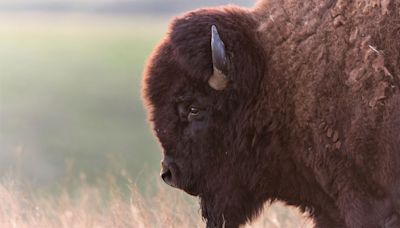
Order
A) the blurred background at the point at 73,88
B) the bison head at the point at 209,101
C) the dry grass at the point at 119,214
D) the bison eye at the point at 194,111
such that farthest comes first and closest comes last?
the blurred background at the point at 73,88 < the dry grass at the point at 119,214 < the bison eye at the point at 194,111 < the bison head at the point at 209,101

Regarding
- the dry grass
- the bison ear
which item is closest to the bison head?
the bison ear

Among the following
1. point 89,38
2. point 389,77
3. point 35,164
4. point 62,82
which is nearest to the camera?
point 389,77

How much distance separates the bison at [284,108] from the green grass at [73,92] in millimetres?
9967

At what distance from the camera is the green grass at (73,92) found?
775 inches

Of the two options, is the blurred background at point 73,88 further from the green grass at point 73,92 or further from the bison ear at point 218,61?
the bison ear at point 218,61

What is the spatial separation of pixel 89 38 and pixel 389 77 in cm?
2911

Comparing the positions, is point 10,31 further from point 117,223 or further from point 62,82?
point 117,223

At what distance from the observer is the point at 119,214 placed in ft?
24.3

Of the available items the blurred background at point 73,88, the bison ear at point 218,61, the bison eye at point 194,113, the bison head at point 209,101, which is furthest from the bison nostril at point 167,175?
the blurred background at point 73,88

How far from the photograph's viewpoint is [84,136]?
925 inches

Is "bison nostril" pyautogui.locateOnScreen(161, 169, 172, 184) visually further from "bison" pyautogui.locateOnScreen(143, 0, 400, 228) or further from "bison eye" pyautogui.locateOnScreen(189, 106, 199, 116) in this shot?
"bison eye" pyautogui.locateOnScreen(189, 106, 199, 116)

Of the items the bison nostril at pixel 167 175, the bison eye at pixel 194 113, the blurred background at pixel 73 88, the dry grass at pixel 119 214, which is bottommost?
the blurred background at pixel 73 88

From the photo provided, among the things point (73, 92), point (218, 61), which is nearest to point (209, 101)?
point (218, 61)

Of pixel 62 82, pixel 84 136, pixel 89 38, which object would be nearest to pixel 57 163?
pixel 84 136
